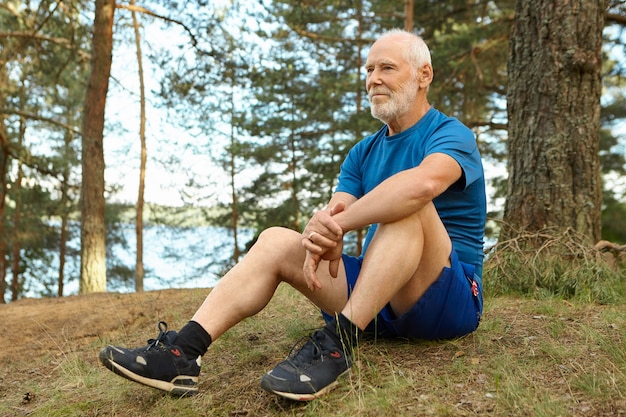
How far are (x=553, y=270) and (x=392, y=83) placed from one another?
2034 mm

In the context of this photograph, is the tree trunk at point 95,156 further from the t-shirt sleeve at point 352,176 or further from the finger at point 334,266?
the finger at point 334,266

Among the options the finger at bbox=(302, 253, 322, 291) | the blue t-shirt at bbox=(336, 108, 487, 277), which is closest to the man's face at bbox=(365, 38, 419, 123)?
the blue t-shirt at bbox=(336, 108, 487, 277)

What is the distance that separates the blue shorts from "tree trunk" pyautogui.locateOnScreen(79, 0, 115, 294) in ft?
19.2

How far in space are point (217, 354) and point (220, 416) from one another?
0.79 metres

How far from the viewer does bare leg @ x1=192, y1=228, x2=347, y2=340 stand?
2334 millimetres

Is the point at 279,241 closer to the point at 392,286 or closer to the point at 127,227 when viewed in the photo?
the point at 392,286

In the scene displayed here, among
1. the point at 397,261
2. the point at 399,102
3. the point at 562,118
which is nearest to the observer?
the point at 397,261

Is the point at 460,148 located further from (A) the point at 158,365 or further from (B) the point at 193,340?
(A) the point at 158,365

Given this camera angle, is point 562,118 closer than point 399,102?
No

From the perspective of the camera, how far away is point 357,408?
201 cm

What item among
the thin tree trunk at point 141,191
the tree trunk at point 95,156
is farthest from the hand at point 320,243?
the thin tree trunk at point 141,191

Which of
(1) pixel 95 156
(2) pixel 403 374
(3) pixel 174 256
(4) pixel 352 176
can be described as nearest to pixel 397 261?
(2) pixel 403 374

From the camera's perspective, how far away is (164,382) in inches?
87.0

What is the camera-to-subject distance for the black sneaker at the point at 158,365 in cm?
213
